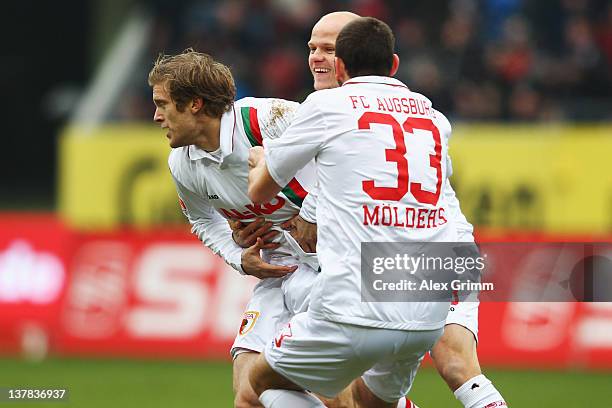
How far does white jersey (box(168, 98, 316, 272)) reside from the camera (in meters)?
6.67

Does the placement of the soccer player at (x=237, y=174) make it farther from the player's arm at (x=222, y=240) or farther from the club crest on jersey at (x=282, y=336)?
the club crest on jersey at (x=282, y=336)

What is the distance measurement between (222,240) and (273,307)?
511mm

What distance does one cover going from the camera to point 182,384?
435 inches

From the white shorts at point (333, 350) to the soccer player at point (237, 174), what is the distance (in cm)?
49

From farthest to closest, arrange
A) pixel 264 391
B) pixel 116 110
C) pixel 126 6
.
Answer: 1. pixel 126 6
2. pixel 116 110
3. pixel 264 391

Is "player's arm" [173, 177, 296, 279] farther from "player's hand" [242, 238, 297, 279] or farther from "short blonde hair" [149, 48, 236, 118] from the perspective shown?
"short blonde hair" [149, 48, 236, 118]

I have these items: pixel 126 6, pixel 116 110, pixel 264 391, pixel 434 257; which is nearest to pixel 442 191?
pixel 434 257

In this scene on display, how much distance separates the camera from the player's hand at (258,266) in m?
6.80

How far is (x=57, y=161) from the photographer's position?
2742cm

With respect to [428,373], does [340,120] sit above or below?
above

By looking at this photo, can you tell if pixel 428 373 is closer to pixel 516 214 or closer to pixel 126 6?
pixel 516 214

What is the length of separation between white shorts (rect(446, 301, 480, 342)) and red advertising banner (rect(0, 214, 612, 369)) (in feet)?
14.9

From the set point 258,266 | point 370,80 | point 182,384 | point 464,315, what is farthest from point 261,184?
point 182,384

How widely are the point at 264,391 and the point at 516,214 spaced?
8.14m
